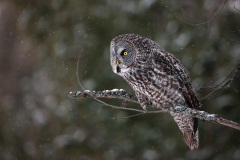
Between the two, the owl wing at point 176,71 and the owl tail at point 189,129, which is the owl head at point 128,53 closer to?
the owl wing at point 176,71

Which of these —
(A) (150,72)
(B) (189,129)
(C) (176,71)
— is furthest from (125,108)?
(B) (189,129)

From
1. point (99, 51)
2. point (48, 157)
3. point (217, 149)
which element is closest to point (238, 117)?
point (217, 149)

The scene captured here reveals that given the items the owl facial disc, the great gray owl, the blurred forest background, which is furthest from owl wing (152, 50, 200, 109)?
the blurred forest background

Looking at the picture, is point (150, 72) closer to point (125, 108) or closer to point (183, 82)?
point (183, 82)

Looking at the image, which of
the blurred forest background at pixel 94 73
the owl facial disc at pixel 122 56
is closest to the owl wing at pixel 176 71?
the owl facial disc at pixel 122 56

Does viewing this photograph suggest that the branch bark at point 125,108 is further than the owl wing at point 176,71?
No
